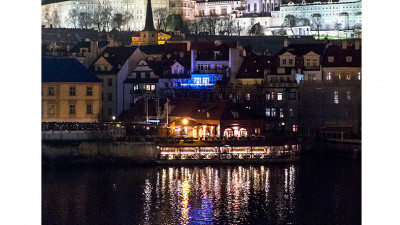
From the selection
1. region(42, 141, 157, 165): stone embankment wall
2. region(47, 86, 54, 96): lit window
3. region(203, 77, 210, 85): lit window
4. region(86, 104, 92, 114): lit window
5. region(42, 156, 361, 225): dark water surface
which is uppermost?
region(203, 77, 210, 85): lit window

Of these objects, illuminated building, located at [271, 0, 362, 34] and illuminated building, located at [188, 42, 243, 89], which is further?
illuminated building, located at [271, 0, 362, 34]

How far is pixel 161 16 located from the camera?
88000mm

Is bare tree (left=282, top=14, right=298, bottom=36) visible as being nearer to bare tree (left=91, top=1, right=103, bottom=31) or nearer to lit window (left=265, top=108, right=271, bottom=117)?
bare tree (left=91, top=1, right=103, bottom=31)

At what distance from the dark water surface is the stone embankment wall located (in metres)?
0.79

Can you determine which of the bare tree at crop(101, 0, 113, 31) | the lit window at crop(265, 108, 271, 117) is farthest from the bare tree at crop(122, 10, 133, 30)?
the lit window at crop(265, 108, 271, 117)

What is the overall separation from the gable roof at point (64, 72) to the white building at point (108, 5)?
5373 cm

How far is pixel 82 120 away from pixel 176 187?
9469 millimetres

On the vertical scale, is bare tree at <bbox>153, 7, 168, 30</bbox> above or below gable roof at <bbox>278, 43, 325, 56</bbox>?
above

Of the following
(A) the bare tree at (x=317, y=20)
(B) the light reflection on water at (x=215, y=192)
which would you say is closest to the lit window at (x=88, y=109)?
(B) the light reflection on water at (x=215, y=192)

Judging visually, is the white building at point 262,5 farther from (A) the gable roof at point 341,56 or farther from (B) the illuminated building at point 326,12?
(A) the gable roof at point 341,56

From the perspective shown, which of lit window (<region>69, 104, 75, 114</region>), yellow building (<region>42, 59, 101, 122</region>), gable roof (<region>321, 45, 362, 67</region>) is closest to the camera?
yellow building (<region>42, 59, 101, 122</region>)

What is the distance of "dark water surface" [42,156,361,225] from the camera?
75.4ft

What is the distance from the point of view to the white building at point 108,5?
92.6 m

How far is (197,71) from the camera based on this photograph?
41.4 metres
